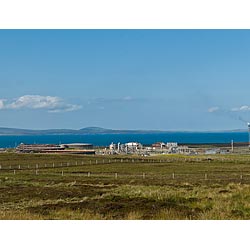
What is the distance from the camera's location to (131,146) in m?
130

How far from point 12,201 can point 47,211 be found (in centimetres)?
453

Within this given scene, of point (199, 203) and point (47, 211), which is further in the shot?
point (199, 203)

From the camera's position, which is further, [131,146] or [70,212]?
[131,146]
